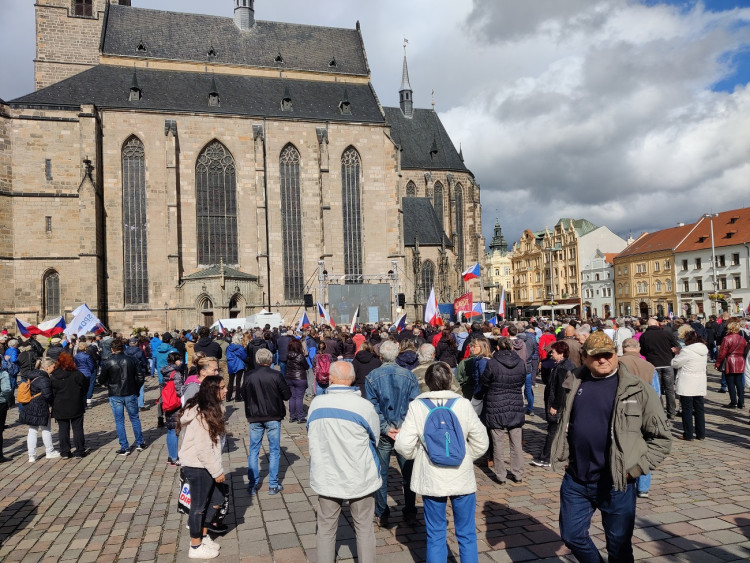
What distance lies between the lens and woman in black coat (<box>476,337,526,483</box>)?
6781mm

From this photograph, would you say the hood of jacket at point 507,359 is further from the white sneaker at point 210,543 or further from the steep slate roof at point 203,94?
the steep slate roof at point 203,94

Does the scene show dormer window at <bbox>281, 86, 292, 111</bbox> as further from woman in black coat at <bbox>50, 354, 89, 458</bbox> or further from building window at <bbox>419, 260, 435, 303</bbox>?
woman in black coat at <bbox>50, 354, 89, 458</bbox>

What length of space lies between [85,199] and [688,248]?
50.2 metres

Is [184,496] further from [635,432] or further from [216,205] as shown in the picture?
[216,205]

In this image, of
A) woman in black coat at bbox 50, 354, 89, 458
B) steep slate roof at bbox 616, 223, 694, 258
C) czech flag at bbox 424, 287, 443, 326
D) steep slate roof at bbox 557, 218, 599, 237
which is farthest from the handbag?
steep slate roof at bbox 557, 218, 599, 237

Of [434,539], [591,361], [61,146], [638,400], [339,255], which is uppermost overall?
[61,146]

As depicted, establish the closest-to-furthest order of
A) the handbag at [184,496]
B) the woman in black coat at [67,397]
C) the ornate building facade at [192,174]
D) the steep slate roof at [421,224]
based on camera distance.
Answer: the handbag at [184,496] < the woman in black coat at [67,397] < the ornate building facade at [192,174] < the steep slate roof at [421,224]

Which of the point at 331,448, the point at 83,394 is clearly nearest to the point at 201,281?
the point at 83,394

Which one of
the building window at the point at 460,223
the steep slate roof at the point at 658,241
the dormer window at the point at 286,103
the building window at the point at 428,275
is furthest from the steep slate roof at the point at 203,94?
the steep slate roof at the point at 658,241

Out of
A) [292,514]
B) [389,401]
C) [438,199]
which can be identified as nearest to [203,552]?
[292,514]

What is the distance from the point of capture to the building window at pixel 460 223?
49938mm

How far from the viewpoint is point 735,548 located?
15.3 feet

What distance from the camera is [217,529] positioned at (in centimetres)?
541

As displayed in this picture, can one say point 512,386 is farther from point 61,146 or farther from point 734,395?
point 61,146
